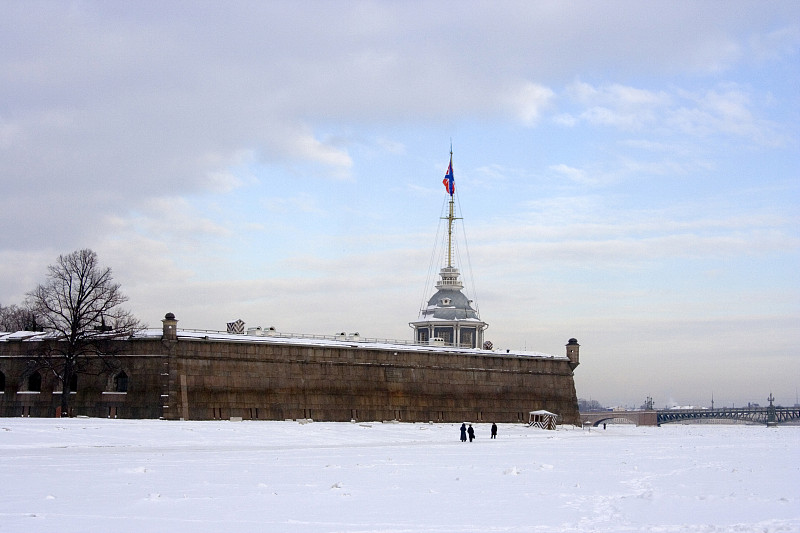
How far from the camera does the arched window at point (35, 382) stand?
61594mm

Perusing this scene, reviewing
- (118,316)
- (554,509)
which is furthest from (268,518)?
(118,316)

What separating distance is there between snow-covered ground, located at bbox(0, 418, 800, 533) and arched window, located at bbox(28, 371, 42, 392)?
20803 mm

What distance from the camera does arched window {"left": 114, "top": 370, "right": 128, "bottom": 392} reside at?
2409 inches

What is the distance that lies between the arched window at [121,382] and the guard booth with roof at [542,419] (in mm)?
32721

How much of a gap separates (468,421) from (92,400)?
30388mm

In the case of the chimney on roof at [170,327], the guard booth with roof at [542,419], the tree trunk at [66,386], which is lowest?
the guard booth with roof at [542,419]

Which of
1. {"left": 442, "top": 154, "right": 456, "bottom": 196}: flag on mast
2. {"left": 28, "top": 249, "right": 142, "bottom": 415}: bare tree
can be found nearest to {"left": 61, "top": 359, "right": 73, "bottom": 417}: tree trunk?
{"left": 28, "top": 249, "right": 142, "bottom": 415}: bare tree

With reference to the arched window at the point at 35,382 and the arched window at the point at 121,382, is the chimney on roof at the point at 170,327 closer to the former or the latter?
the arched window at the point at 121,382

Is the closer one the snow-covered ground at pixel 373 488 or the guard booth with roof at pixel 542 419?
the snow-covered ground at pixel 373 488

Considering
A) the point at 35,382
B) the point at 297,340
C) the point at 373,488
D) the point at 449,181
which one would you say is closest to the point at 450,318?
the point at 449,181

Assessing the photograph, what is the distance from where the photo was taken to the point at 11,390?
61562 millimetres

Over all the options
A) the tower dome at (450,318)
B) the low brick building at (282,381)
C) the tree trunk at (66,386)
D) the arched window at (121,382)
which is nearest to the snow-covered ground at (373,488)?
the tree trunk at (66,386)

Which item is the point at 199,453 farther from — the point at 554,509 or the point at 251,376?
the point at 251,376

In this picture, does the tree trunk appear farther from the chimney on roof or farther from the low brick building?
the chimney on roof
